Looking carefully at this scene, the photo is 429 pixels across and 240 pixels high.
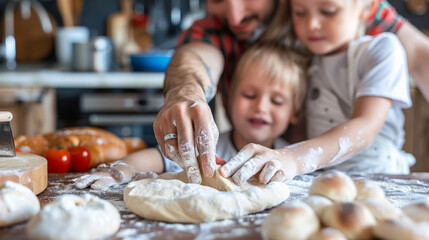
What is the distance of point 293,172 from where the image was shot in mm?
1018

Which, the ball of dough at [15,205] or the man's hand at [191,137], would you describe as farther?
the man's hand at [191,137]

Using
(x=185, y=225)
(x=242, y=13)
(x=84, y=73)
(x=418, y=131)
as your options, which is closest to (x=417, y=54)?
(x=242, y=13)

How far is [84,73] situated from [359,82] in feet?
5.12

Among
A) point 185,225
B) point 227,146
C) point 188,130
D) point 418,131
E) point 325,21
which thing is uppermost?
point 325,21

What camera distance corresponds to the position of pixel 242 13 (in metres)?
1.52

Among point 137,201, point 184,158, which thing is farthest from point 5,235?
point 184,158

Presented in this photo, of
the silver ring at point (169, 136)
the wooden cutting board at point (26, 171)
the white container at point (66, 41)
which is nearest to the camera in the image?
the wooden cutting board at point (26, 171)

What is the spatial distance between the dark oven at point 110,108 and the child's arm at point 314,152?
1370 millimetres

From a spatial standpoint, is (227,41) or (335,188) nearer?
(335,188)

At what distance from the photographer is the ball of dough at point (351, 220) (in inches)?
25.2

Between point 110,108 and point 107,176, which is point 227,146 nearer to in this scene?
point 107,176

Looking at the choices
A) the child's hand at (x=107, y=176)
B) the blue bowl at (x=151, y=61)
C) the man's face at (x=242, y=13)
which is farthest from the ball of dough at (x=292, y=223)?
the blue bowl at (x=151, y=61)

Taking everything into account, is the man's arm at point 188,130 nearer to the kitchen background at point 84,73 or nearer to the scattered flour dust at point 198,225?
the scattered flour dust at point 198,225

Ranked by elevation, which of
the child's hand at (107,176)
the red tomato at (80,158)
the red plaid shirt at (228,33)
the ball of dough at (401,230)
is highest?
the red plaid shirt at (228,33)
